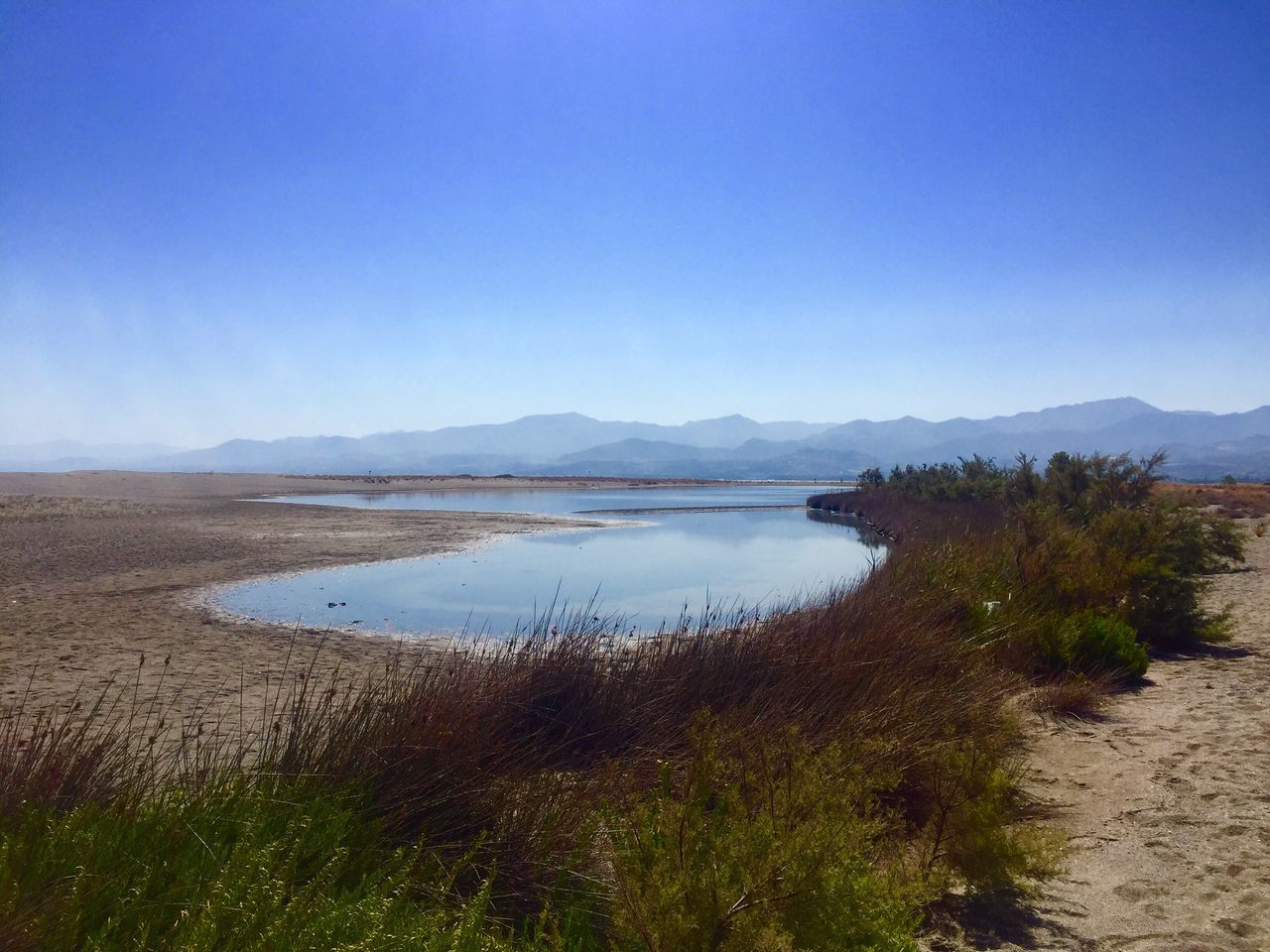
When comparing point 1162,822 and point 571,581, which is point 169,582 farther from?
point 1162,822

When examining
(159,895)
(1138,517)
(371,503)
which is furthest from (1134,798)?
(371,503)

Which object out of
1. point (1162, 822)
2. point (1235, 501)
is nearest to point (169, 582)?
point (1162, 822)

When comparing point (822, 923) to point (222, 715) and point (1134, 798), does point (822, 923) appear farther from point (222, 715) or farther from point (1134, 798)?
point (222, 715)

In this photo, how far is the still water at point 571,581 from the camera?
15.1m

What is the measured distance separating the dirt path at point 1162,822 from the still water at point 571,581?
3.43m

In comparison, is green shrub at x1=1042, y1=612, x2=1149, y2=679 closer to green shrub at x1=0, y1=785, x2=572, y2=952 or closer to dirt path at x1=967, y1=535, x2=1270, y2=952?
dirt path at x1=967, y1=535, x2=1270, y2=952

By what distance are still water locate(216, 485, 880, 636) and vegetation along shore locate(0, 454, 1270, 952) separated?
61.5 inches

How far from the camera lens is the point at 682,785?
546 cm

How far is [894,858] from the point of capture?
4750 mm

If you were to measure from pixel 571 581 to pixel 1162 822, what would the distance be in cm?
1555

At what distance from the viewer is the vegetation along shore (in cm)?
318

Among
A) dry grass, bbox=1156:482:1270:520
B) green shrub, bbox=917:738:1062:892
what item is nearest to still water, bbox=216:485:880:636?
green shrub, bbox=917:738:1062:892

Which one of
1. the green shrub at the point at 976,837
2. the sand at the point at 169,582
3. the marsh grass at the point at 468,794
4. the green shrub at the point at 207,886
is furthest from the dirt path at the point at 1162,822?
the sand at the point at 169,582

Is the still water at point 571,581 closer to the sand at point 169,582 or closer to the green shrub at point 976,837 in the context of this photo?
the sand at point 169,582
